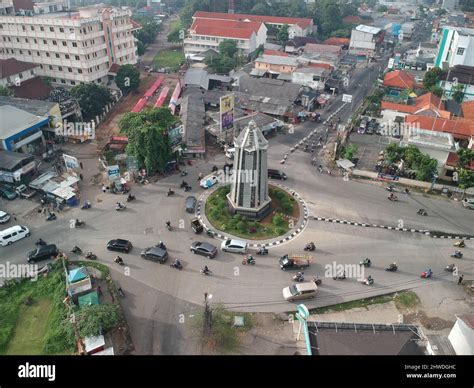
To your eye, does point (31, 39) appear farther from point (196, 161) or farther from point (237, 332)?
point (237, 332)

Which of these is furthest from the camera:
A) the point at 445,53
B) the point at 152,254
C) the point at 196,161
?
the point at 445,53

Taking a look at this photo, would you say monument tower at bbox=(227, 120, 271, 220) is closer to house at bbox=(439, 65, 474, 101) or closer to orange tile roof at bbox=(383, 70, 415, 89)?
orange tile roof at bbox=(383, 70, 415, 89)

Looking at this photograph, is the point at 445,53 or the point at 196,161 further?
the point at 445,53

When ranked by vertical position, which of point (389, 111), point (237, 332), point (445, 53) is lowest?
point (237, 332)

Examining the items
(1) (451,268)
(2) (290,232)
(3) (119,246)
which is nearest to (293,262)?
(2) (290,232)

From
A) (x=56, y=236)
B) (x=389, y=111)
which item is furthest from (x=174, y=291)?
(x=389, y=111)

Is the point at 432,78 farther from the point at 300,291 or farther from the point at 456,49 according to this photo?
the point at 300,291
